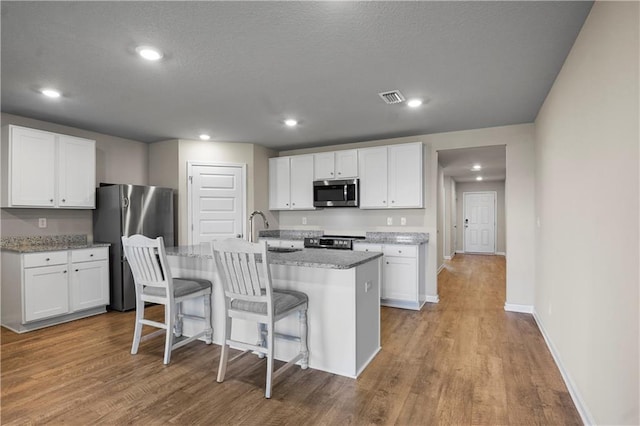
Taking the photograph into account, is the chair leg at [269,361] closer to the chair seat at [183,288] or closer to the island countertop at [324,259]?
the island countertop at [324,259]

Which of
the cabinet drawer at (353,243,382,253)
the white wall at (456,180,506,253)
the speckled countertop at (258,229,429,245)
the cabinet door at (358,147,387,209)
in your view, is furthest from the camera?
the white wall at (456,180,506,253)

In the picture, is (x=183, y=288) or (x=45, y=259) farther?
(x=45, y=259)

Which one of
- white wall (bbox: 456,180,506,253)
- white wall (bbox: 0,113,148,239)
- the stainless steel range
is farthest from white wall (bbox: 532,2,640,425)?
white wall (bbox: 456,180,506,253)

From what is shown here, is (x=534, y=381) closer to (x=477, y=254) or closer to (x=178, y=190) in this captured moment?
(x=178, y=190)

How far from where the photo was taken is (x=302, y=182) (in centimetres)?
550

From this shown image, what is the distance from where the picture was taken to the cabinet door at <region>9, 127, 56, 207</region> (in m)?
3.68

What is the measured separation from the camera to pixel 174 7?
1.88m

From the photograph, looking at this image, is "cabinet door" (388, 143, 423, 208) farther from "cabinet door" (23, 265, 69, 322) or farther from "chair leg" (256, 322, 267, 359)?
"cabinet door" (23, 265, 69, 322)

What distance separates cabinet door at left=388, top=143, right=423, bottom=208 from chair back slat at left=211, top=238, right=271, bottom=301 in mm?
2856

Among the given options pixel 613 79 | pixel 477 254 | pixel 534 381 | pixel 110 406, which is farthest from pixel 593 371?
pixel 477 254

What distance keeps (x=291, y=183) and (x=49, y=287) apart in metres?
3.39

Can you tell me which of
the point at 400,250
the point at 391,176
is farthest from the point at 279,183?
the point at 400,250

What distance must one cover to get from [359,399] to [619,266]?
1629 mm

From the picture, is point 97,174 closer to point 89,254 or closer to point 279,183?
point 89,254
